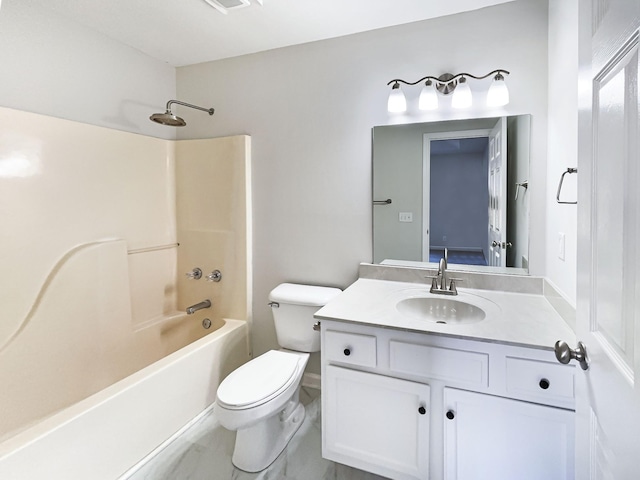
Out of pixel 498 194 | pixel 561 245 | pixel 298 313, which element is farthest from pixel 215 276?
pixel 561 245

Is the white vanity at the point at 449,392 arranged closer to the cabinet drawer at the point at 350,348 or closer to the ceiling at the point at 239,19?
the cabinet drawer at the point at 350,348

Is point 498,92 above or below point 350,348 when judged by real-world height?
above

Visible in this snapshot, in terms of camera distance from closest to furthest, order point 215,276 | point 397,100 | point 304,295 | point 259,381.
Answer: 1. point 259,381
2. point 397,100
3. point 304,295
4. point 215,276

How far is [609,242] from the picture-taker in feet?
2.18

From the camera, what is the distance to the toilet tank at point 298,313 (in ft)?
6.57

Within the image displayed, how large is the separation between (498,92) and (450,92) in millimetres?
240

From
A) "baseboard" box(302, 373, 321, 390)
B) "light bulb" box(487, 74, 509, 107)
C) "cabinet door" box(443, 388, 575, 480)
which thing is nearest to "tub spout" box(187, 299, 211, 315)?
"baseboard" box(302, 373, 321, 390)

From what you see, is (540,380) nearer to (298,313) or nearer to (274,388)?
(274,388)

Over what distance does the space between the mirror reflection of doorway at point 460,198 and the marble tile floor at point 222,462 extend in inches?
48.3

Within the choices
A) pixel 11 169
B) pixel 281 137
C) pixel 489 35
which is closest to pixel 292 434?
pixel 281 137

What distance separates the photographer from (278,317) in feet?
6.88

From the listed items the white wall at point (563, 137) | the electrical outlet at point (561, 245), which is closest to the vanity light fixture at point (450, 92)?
the white wall at point (563, 137)

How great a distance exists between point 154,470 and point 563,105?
2.51 metres

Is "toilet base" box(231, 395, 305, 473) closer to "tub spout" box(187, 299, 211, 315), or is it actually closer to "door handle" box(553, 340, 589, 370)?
"tub spout" box(187, 299, 211, 315)
